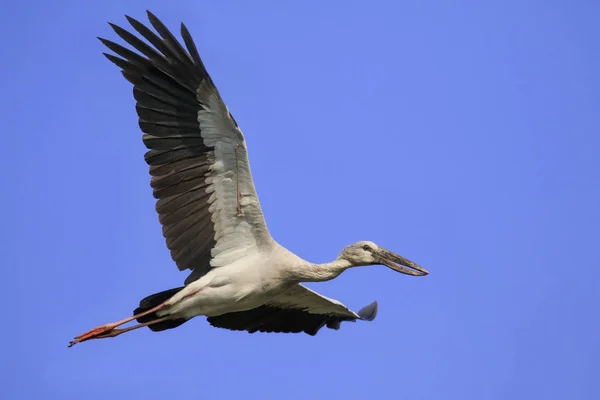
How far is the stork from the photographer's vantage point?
16.2m

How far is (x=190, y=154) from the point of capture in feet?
53.6

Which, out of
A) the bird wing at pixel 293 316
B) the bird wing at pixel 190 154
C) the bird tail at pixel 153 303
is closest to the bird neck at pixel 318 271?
the bird wing at pixel 190 154

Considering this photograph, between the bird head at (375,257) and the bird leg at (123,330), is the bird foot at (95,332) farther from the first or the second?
the bird head at (375,257)

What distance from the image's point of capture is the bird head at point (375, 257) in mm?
16859

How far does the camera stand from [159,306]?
16.4 m

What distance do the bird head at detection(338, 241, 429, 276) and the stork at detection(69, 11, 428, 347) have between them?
0.03 m

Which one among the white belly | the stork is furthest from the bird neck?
the white belly

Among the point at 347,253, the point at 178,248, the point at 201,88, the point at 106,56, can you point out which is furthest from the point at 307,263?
the point at 106,56

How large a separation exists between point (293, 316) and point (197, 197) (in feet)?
9.44

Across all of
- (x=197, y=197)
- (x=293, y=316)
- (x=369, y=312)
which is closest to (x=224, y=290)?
(x=197, y=197)

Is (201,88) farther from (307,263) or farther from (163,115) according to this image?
(307,263)

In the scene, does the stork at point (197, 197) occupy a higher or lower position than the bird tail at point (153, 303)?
higher

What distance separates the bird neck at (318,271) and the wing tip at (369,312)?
6.17 feet

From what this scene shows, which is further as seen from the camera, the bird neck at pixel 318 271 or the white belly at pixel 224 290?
the bird neck at pixel 318 271
